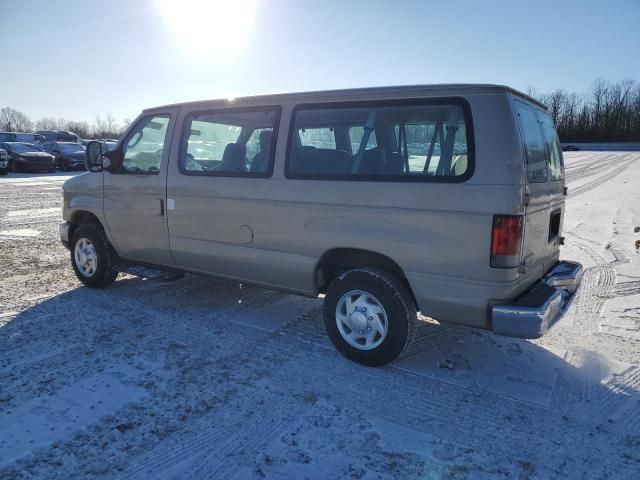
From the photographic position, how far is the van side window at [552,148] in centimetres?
403

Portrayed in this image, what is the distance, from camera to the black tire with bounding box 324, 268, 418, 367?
11.7 feet

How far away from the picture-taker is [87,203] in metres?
5.61

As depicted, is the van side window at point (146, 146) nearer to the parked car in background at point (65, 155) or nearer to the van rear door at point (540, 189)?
the van rear door at point (540, 189)

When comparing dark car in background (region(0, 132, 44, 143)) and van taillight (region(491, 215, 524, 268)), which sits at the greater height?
dark car in background (region(0, 132, 44, 143))

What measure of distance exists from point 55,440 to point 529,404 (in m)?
2.96

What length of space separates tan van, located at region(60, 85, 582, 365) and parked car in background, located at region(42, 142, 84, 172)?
24.4 meters

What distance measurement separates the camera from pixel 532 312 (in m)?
3.17

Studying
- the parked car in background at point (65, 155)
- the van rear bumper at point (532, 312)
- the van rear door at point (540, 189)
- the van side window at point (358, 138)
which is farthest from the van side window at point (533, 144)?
the parked car in background at point (65, 155)

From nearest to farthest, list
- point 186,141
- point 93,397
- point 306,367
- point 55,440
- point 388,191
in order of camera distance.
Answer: point 55,440 → point 93,397 → point 388,191 → point 306,367 → point 186,141

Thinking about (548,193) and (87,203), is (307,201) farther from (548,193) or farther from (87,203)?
(87,203)

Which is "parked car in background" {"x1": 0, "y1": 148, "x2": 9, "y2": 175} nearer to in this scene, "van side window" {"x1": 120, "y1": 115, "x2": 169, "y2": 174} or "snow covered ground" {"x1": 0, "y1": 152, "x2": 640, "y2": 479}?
"snow covered ground" {"x1": 0, "y1": 152, "x2": 640, "y2": 479}

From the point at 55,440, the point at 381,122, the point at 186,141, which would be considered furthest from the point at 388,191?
the point at 55,440

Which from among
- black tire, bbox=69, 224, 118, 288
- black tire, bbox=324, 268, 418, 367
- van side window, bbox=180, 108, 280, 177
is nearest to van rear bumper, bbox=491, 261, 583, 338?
black tire, bbox=324, 268, 418, 367

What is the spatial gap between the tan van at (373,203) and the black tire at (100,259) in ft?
2.45
